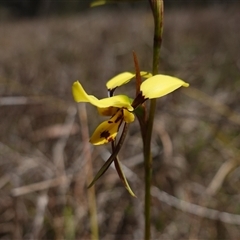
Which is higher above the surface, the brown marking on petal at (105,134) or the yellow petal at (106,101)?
the yellow petal at (106,101)

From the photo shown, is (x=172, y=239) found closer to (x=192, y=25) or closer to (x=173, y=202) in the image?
(x=173, y=202)

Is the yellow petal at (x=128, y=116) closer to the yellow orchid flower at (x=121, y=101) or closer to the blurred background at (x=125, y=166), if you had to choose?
the yellow orchid flower at (x=121, y=101)

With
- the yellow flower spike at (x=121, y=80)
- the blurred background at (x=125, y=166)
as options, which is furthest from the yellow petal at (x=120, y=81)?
the blurred background at (x=125, y=166)

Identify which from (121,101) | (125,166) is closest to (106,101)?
(121,101)

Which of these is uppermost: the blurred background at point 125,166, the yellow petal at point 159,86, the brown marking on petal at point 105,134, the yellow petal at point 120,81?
the yellow petal at point 159,86

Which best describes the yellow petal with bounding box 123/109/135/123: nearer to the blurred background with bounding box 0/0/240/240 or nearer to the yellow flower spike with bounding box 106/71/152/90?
the yellow flower spike with bounding box 106/71/152/90

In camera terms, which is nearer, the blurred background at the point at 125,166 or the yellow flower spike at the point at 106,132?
the yellow flower spike at the point at 106,132

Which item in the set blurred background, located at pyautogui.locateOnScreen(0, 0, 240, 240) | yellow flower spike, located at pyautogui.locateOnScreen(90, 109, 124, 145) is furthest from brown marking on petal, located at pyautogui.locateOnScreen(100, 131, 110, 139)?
blurred background, located at pyautogui.locateOnScreen(0, 0, 240, 240)

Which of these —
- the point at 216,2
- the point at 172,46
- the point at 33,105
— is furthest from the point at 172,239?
the point at 216,2
